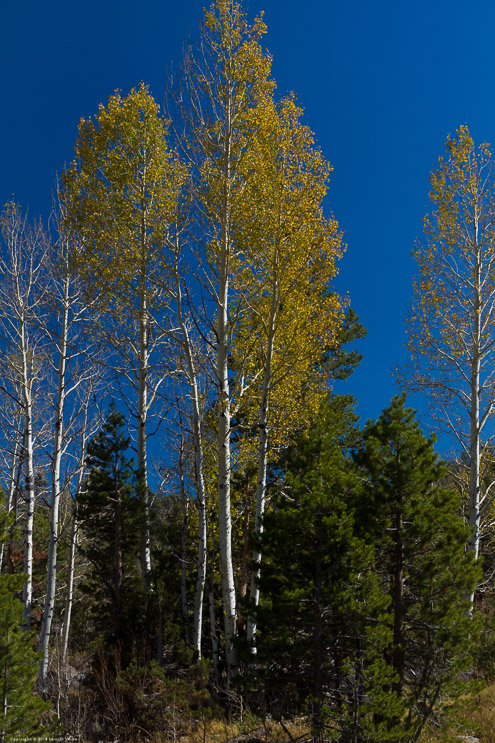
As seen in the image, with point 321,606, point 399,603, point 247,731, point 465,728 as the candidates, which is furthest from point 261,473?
point 465,728

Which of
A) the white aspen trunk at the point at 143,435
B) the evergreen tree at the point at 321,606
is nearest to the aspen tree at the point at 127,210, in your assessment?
the white aspen trunk at the point at 143,435

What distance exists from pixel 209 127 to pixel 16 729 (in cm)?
946

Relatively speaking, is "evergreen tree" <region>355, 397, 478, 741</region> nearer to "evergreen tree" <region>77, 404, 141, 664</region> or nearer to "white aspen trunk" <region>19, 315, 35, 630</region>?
"evergreen tree" <region>77, 404, 141, 664</region>

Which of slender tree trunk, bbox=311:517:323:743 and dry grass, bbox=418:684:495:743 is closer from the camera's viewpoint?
slender tree trunk, bbox=311:517:323:743

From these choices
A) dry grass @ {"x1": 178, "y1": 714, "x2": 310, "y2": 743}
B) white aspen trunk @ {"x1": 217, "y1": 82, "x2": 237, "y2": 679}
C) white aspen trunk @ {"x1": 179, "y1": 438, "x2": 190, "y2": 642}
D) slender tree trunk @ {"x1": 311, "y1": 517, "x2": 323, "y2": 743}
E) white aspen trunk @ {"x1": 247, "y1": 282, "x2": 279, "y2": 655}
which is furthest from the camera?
white aspen trunk @ {"x1": 179, "y1": 438, "x2": 190, "y2": 642}

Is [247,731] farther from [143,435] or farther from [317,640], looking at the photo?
[143,435]

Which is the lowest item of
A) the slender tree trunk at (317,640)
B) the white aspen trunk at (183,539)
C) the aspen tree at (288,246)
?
the slender tree trunk at (317,640)

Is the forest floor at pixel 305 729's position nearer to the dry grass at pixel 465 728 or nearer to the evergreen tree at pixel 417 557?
the dry grass at pixel 465 728

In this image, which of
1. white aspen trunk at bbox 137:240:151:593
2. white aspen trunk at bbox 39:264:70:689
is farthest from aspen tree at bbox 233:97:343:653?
white aspen trunk at bbox 39:264:70:689

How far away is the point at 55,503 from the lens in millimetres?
10508

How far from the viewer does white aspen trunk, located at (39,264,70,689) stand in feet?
32.8

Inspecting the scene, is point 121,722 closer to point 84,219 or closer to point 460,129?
point 84,219

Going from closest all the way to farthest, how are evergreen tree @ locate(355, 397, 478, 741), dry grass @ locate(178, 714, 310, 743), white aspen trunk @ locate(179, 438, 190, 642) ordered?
dry grass @ locate(178, 714, 310, 743), evergreen tree @ locate(355, 397, 478, 741), white aspen trunk @ locate(179, 438, 190, 642)

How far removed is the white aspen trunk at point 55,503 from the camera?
1001cm
